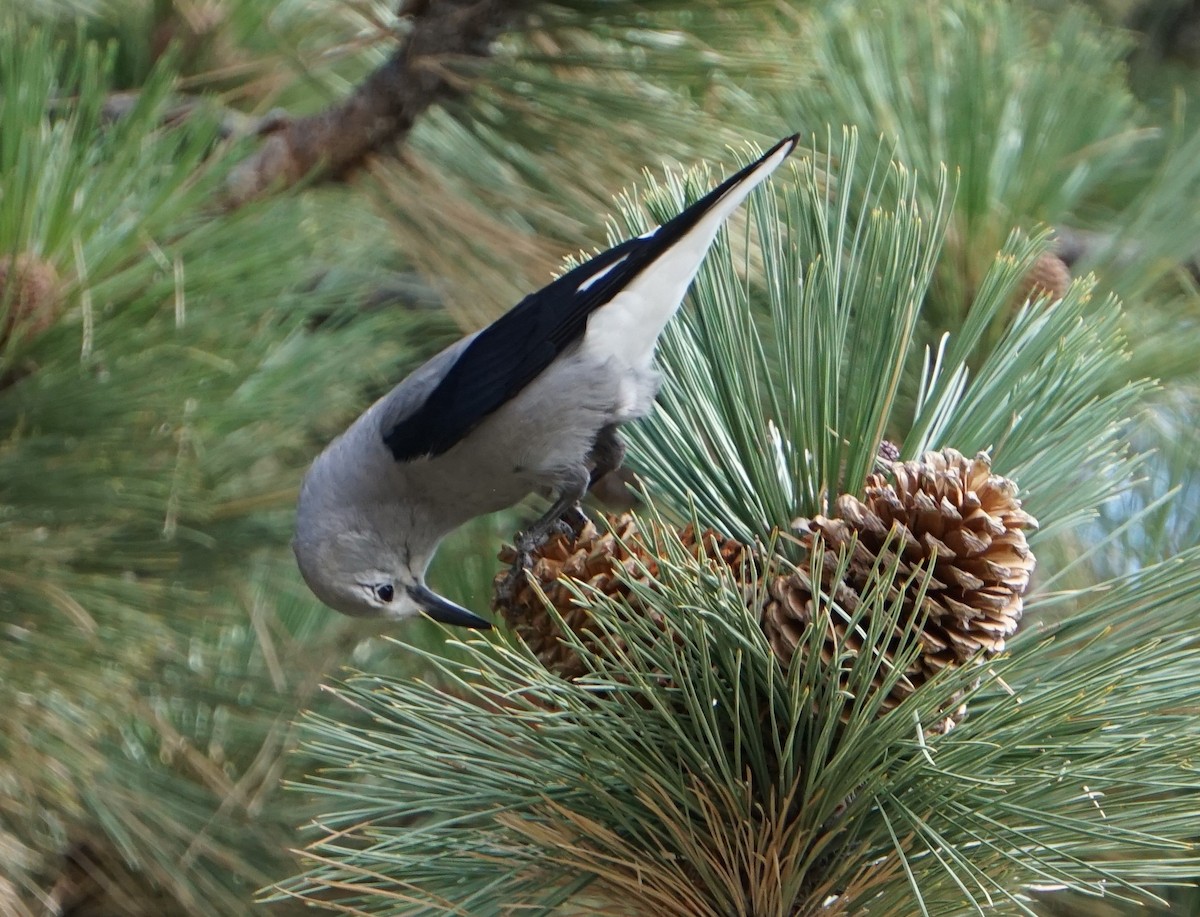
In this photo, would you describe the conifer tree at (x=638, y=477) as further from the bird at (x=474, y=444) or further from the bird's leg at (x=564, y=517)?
the bird's leg at (x=564, y=517)

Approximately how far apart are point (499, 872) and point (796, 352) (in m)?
0.47

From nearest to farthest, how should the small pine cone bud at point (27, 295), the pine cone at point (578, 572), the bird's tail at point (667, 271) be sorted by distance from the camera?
1. the pine cone at point (578, 572)
2. the small pine cone bud at point (27, 295)
3. the bird's tail at point (667, 271)

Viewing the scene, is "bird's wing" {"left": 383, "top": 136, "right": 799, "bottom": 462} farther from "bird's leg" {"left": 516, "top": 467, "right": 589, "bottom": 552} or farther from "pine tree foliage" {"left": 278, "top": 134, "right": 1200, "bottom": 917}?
"pine tree foliage" {"left": 278, "top": 134, "right": 1200, "bottom": 917}

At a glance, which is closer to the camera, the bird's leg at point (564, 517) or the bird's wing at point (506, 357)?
the bird's leg at point (564, 517)

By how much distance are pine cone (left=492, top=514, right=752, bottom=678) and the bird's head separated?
563 millimetres

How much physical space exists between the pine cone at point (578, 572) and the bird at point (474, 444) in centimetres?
45

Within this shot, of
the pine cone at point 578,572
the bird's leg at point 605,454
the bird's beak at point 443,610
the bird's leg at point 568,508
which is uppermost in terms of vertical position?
the pine cone at point 578,572

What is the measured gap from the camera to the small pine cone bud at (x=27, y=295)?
108 cm

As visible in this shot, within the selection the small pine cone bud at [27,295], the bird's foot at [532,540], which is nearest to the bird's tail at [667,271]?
the bird's foot at [532,540]

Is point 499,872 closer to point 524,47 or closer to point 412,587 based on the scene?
point 412,587

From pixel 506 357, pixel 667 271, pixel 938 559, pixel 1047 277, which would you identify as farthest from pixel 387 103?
pixel 938 559

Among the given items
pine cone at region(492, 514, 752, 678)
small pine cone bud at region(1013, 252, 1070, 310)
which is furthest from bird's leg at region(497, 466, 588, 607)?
small pine cone bud at region(1013, 252, 1070, 310)

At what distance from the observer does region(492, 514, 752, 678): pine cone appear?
928 mm

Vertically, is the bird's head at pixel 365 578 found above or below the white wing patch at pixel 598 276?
below
